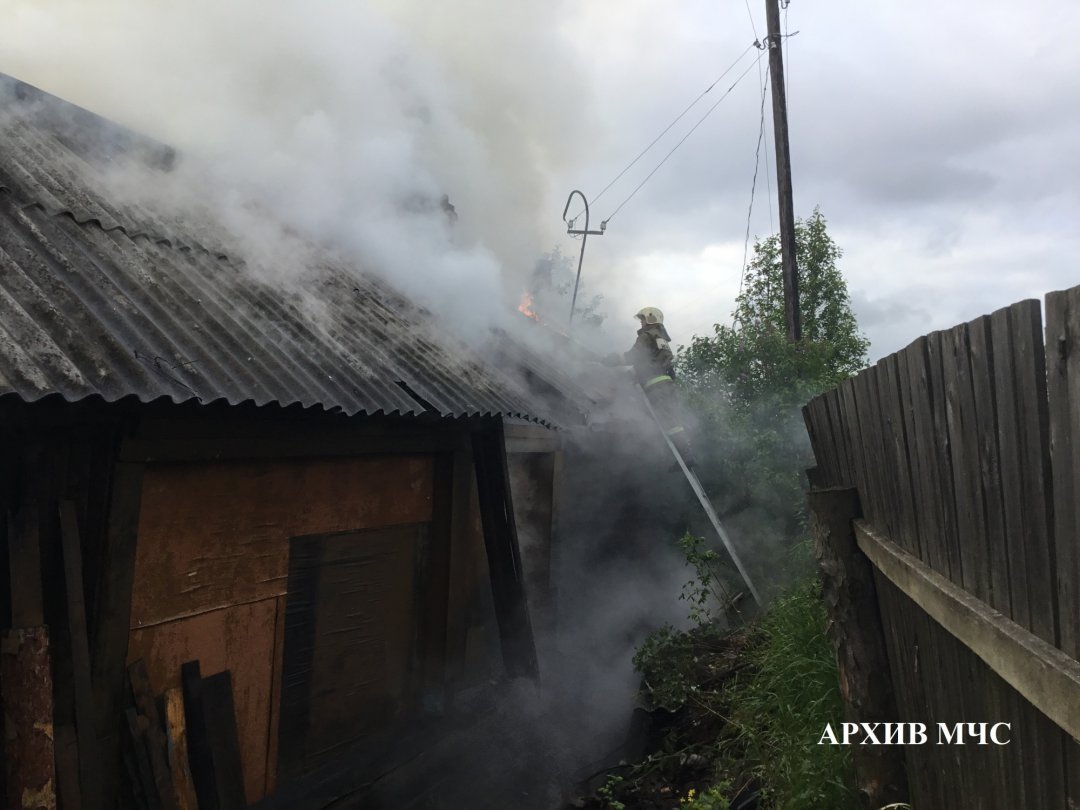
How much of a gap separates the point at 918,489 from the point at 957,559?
1.41ft

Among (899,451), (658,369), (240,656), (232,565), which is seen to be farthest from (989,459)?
(658,369)

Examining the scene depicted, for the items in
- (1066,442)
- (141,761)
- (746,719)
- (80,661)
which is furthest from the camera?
(746,719)

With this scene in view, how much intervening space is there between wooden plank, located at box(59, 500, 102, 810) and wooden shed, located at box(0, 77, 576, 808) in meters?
0.01

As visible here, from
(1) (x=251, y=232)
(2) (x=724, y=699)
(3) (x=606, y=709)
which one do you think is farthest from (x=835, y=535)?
(1) (x=251, y=232)

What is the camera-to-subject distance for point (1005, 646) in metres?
1.74

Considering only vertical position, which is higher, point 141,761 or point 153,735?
point 153,735

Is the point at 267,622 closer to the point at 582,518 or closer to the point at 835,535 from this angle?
the point at 835,535

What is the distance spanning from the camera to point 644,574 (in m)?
10.5

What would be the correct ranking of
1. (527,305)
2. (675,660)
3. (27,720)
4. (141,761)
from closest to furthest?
(27,720) < (141,761) < (675,660) < (527,305)

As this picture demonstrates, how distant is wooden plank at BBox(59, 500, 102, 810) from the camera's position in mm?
3490

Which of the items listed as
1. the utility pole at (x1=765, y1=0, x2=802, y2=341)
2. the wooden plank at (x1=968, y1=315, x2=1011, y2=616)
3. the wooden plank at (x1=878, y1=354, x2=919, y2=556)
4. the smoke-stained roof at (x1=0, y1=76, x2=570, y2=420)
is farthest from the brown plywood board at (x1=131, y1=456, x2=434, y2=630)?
the utility pole at (x1=765, y1=0, x2=802, y2=341)

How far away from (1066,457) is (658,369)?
376 inches

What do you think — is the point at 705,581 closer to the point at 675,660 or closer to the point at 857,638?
the point at 675,660

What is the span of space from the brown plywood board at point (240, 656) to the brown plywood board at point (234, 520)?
9 centimetres
